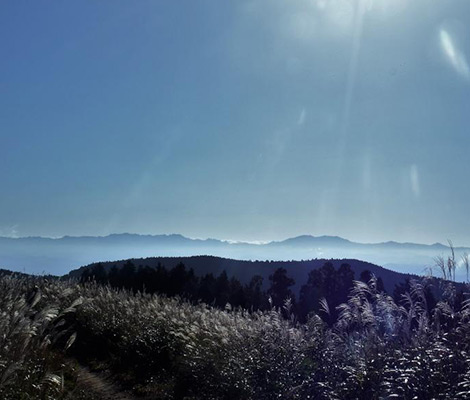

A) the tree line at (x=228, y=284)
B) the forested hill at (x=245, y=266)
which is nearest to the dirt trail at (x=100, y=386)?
the tree line at (x=228, y=284)

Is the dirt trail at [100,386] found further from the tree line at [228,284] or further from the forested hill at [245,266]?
the forested hill at [245,266]

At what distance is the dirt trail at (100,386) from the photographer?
10.4 metres

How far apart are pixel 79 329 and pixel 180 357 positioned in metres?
6.66

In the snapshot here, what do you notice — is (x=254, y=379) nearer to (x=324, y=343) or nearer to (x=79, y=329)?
(x=324, y=343)

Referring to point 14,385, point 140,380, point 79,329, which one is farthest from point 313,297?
point 14,385

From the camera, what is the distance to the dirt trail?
10422mm

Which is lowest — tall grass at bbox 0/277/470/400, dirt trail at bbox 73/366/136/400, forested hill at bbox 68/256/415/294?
dirt trail at bbox 73/366/136/400

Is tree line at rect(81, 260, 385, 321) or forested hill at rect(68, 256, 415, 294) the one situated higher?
forested hill at rect(68, 256, 415, 294)

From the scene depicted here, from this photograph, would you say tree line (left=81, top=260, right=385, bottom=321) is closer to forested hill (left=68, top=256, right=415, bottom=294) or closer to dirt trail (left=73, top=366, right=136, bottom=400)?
dirt trail (left=73, top=366, right=136, bottom=400)

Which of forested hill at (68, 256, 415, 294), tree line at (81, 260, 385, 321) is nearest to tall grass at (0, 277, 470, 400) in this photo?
tree line at (81, 260, 385, 321)

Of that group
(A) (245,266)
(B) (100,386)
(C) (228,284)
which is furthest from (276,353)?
(A) (245,266)

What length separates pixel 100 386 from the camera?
11.2 meters

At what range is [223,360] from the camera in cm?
911

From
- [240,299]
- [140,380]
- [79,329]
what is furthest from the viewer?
[240,299]
